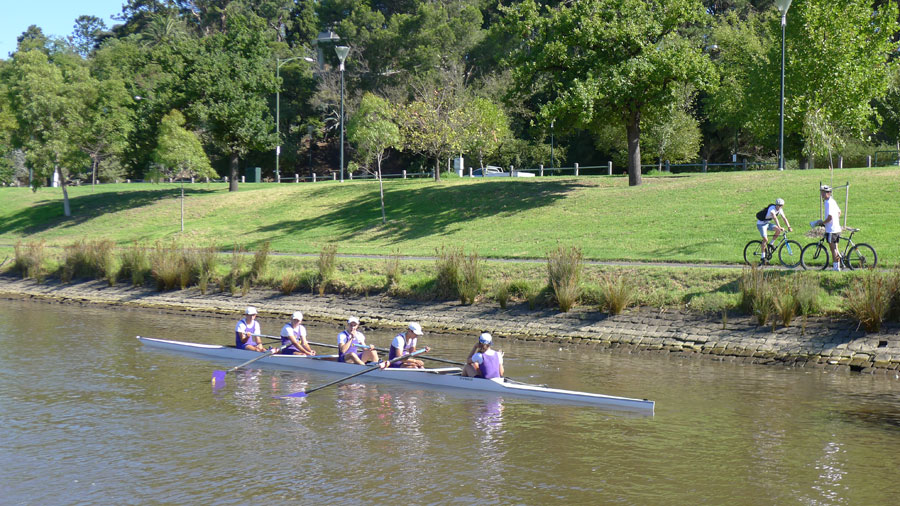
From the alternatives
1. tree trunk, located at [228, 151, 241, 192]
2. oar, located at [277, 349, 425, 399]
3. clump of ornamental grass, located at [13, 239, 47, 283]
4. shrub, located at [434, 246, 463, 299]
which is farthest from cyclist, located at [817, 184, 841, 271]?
Result: tree trunk, located at [228, 151, 241, 192]

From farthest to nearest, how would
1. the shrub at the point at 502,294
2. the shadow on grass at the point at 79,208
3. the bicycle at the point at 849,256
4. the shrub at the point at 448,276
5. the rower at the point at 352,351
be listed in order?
1. the shadow on grass at the point at 79,208
2. the shrub at the point at 448,276
3. the shrub at the point at 502,294
4. the bicycle at the point at 849,256
5. the rower at the point at 352,351

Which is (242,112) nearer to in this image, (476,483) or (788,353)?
(788,353)

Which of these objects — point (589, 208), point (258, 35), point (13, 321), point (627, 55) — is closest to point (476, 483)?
point (13, 321)

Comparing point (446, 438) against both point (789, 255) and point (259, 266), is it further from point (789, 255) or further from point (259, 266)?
point (259, 266)

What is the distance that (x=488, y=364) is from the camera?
16484mm

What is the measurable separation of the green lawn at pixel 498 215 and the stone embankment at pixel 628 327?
410cm

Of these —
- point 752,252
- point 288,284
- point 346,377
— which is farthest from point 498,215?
point 346,377

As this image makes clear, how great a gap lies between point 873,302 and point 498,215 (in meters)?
19.3

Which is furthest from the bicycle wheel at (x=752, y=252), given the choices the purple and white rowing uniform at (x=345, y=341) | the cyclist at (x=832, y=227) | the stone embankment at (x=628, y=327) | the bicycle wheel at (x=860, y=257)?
the purple and white rowing uniform at (x=345, y=341)

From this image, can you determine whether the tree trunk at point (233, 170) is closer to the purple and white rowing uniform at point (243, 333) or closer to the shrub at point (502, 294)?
the shrub at point (502, 294)

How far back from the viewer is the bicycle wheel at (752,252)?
22.5 m

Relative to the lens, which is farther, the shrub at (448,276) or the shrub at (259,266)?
the shrub at (259,266)

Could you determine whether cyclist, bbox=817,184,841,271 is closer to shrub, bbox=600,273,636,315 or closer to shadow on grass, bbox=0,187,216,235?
shrub, bbox=600,273,636,315

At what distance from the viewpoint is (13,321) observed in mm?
26484
